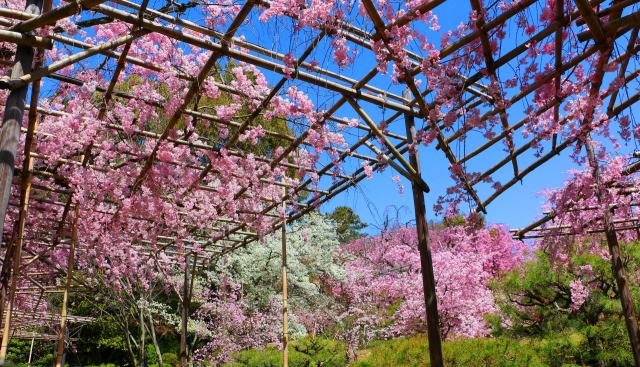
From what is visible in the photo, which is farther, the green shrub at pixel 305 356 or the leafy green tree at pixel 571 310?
the green shrub at pixel 305 356

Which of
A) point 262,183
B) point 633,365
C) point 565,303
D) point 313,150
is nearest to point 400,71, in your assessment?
point 313,150

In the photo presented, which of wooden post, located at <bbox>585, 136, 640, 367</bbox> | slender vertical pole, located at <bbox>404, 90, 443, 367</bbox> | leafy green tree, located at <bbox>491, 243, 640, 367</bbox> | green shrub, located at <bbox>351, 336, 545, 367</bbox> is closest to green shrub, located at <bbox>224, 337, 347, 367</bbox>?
green shrub, located at <bbox>351, 336, 545, 367</bbox>

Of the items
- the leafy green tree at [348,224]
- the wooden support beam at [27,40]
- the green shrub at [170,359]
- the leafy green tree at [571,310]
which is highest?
the leafy green tree at [348,224]

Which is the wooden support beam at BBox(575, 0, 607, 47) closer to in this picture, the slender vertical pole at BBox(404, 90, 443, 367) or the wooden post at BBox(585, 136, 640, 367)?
the slender vertical pole at BBox(404, 90, 443, 367)

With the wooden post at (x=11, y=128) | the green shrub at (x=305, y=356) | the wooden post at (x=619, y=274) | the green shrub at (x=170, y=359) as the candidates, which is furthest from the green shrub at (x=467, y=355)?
the green shrub at (x=170, y=359)

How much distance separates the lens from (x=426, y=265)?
300cm

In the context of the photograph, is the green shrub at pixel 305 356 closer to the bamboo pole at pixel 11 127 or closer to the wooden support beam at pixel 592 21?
the bamboo pole at pixel 11 127

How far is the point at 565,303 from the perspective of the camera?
20.8 feet

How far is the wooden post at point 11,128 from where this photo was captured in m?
1.82

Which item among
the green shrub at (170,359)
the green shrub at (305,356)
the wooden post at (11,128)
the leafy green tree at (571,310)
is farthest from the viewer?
the green shrub at (170,359)

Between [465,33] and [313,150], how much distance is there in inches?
73.2

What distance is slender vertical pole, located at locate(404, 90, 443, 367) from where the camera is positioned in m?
2.88

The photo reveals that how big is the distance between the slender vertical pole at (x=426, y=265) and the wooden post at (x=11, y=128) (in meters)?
2.22

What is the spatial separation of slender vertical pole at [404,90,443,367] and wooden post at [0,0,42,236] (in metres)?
2.22
